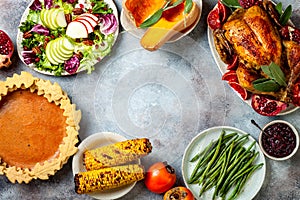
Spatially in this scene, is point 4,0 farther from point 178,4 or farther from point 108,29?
point 178,4

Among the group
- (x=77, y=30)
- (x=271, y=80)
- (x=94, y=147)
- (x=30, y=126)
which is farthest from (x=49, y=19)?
(x=271, y=80)

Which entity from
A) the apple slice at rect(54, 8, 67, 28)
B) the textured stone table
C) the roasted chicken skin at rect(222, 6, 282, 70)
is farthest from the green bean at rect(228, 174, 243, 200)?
the apple slice at rect(54, 8, 67, 28)

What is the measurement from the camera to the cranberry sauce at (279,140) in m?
3.25

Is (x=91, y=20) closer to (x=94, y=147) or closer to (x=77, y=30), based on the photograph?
(x=77, y=30)

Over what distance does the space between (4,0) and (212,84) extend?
1.27 m

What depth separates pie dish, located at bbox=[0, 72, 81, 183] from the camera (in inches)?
130

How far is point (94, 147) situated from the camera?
3285mm

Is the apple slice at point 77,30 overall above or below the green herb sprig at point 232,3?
below

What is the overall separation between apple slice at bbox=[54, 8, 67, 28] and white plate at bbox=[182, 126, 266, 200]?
931 millimetres

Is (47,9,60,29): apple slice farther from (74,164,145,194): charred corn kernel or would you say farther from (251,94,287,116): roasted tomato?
(251,94,287,116): roasted tomato

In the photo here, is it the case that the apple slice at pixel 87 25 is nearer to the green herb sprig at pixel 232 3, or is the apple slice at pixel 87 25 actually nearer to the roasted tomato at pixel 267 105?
the green herb sprig at pixel 232 3

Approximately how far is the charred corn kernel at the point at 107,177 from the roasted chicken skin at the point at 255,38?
780 mm

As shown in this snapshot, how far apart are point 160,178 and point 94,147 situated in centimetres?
38

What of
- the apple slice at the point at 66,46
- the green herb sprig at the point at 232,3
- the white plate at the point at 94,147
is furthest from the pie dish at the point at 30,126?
the green herb sprig at the point at 232,3
